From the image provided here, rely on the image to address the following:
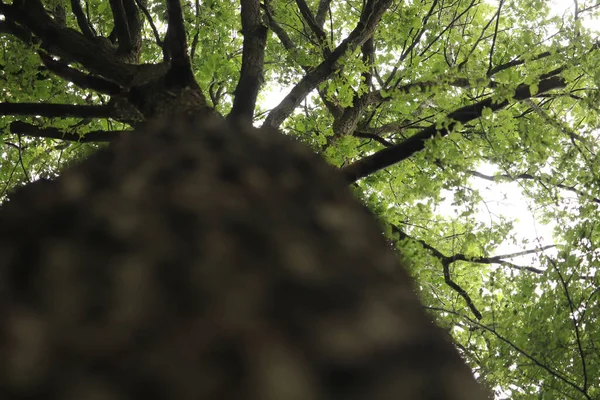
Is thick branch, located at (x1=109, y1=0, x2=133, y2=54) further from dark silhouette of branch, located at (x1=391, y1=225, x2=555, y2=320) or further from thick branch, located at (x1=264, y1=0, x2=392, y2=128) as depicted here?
dark silhouette of branch, located at (x1=391, y1=225, x2=555, y2=320)

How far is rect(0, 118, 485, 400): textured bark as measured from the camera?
71 cm

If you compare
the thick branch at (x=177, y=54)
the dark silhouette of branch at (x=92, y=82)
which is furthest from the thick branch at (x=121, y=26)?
the thick branch at (x=177, y=54)

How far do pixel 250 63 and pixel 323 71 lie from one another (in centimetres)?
131

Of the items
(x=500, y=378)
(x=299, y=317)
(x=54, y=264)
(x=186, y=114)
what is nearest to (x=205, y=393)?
(x=299, y=317)

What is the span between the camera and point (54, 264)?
3.14 ft

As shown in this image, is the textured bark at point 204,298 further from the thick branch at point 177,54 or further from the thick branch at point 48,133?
the thick branch at point 48,133

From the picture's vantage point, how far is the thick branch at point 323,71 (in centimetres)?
466

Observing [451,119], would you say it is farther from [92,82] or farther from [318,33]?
[318,33]

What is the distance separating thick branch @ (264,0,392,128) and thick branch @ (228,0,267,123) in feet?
2.76

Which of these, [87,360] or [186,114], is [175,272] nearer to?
[87,360]

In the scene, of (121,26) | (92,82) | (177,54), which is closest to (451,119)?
(177,54)

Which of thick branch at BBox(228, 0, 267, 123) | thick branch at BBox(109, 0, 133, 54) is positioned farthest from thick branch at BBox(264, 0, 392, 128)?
thick branch at BBox(109, 0, 133, 54)

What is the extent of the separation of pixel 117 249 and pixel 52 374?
29 centimetres

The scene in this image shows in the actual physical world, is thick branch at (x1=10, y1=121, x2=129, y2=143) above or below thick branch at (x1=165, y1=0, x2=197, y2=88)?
above
